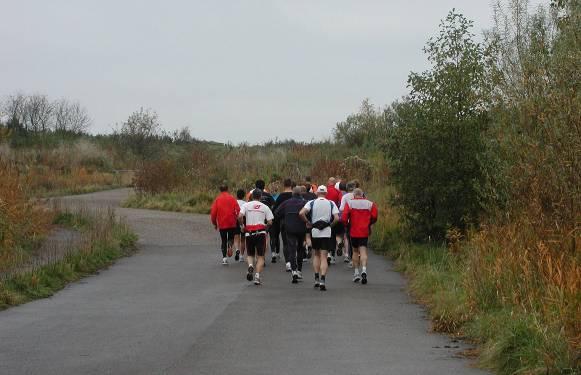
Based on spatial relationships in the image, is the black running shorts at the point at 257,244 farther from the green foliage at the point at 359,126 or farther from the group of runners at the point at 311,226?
the green foliage at the point at 359,126

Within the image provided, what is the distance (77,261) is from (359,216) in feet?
20.7

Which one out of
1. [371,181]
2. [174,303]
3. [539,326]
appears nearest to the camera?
[539,326]

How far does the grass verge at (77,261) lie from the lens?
49.2 ft

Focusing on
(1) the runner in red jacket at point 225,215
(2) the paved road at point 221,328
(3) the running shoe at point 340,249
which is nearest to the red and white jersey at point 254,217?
(2) the paved road at point 221,328

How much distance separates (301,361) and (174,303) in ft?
17.3

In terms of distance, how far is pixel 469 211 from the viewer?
774 inches

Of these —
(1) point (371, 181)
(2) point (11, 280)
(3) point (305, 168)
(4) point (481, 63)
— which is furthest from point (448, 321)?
(3) point (305, 168)

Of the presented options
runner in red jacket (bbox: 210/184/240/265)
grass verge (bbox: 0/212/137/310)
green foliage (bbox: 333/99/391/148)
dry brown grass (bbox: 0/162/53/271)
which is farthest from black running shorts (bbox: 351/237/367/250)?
green foliage (bbox: 333/99/391/148)

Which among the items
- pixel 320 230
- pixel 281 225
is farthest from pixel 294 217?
pixel 281 225

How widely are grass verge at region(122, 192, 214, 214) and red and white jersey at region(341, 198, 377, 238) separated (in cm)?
1736

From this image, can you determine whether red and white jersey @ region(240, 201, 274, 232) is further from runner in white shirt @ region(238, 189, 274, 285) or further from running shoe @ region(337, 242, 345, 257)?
running shoe @ region(337, 242, 345, 257)

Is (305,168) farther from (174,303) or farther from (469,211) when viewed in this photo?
(174,303)

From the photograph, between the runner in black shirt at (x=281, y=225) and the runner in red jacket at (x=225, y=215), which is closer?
the runner in black shirt at (x=281, y=225)

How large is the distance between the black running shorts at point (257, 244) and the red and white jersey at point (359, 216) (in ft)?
5.65
